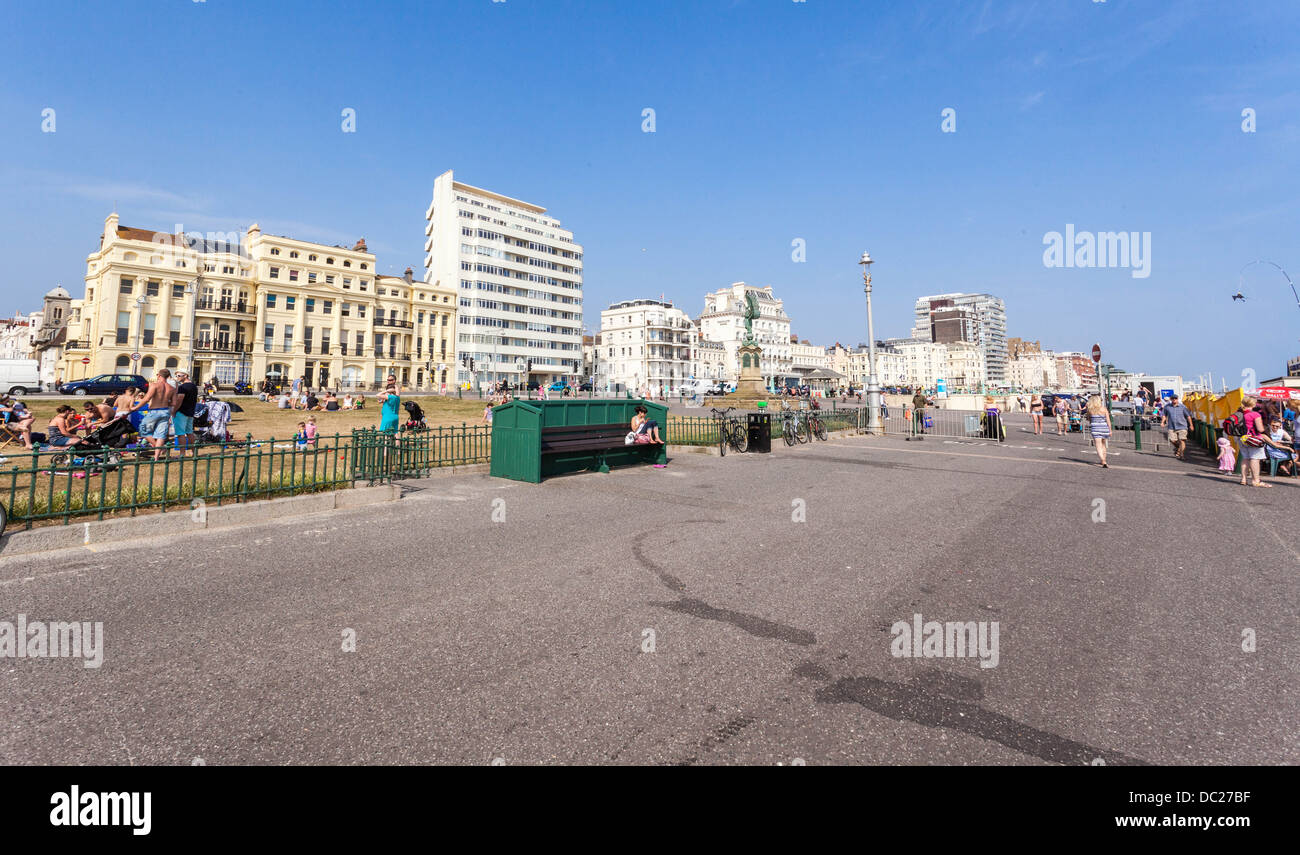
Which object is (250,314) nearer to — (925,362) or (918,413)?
(918,413)

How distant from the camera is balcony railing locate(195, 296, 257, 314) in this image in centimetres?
5891

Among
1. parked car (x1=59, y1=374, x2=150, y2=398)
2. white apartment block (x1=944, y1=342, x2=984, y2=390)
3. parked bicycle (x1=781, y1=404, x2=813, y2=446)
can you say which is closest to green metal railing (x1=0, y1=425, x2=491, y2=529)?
parked bicycle (x1=781, y1=404, x2=813, y2=446)

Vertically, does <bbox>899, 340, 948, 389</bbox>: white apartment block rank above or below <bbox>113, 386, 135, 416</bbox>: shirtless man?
above

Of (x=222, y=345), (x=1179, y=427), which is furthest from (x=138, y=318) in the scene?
(x=1179, y=427)

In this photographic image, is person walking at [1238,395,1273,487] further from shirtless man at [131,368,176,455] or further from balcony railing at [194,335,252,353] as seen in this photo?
balcony railing at [194,335,252,353]

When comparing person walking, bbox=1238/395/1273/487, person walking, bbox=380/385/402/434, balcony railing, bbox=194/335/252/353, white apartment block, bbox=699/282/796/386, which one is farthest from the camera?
white apartment block, bbox=699/282/796/386

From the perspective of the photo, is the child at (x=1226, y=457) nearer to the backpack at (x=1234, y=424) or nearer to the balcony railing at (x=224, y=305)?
the backpack at (x=1234, y=424)

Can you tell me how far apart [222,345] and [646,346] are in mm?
73165

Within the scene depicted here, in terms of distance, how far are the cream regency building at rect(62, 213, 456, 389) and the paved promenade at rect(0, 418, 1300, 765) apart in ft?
204

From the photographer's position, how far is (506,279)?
294 ft

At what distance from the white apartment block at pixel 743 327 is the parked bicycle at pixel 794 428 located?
365ft

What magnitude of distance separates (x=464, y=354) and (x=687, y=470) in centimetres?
7676
